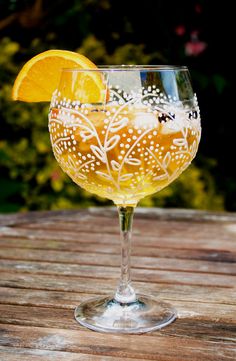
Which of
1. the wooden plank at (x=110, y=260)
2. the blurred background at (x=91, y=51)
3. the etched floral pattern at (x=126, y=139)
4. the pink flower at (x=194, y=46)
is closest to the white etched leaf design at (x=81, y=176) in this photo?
the etched floral pattern at (x=126, y=139)

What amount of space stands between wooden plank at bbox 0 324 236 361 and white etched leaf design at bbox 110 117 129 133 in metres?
0.34

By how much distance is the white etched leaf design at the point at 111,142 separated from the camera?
3.49ft

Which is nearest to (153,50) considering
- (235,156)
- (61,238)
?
(235,156)

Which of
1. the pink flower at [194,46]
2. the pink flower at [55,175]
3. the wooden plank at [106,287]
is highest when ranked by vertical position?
the pink flower at [194,46]

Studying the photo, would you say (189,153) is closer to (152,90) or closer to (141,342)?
(152,90)

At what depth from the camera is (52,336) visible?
105cm

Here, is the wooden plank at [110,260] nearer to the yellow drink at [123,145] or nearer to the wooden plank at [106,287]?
the wooden plank at [106,287]

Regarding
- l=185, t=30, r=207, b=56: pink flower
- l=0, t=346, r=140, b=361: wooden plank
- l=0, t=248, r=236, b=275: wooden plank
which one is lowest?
l=0, t=346, r=140, b=361: wooden plank

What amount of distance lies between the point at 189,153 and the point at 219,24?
2519 millimetres

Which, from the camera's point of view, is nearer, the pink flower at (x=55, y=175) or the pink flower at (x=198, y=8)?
the pink flower at (x=55, y=175)

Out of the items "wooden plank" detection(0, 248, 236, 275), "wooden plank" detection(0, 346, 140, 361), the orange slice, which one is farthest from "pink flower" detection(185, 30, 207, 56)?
"wooden plank" detection(0, 346, 140, 361)

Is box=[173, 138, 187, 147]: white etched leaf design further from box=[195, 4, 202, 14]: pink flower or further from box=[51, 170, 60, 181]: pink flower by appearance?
box=[195, 4, 202, 14]: pink flower

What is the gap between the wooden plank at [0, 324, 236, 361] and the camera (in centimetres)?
98

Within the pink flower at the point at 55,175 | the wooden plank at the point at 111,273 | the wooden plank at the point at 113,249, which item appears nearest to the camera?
the wooden plank at the point at 111,273
